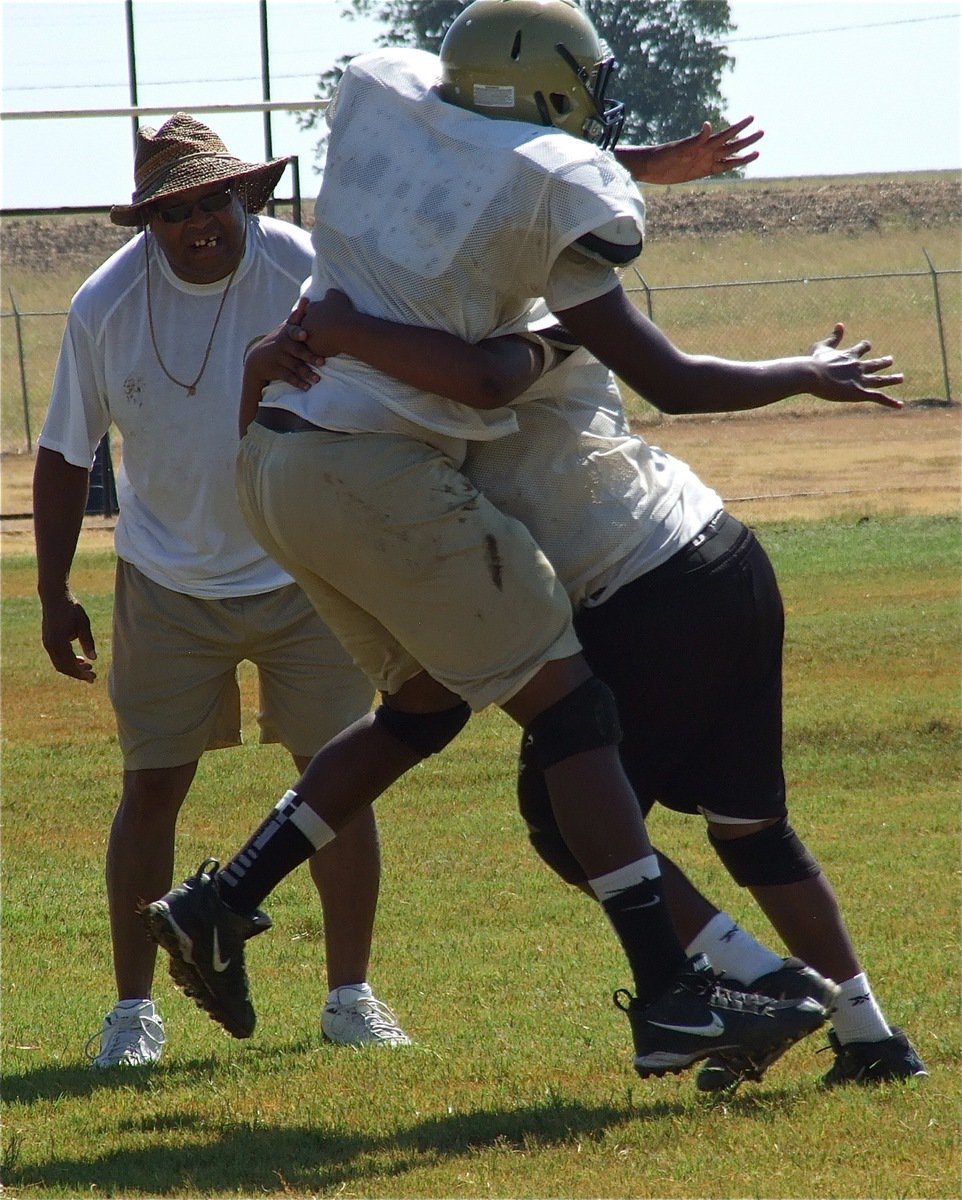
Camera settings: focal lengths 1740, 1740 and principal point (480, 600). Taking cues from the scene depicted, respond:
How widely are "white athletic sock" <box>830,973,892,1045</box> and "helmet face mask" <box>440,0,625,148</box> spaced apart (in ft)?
6.54

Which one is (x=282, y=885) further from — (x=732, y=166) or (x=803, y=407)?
(x=803, y=407)

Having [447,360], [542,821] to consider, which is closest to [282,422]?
[447,360]

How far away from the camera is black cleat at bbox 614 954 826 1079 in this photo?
3438mm

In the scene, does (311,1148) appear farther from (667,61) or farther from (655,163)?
(667,61)

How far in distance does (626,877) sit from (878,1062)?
0.89 m

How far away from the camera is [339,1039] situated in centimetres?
473

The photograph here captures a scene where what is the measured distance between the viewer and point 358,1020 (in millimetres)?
4734

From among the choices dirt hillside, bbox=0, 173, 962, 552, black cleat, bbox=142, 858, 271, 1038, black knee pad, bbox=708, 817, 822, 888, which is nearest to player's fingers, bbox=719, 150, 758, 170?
black knee pad, bbox=708, 817, 822, 888

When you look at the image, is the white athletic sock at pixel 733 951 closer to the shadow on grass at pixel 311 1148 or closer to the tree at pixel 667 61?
the shadow on grass at pixel 311 1148

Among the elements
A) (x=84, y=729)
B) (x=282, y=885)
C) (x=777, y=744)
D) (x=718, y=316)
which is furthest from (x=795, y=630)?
(x=718, y=316)

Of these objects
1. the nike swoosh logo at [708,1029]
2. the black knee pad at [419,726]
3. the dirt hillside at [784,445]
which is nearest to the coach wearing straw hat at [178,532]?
the black knee pad at [419,726]

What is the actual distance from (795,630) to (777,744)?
811cm

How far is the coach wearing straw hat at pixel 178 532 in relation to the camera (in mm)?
4973

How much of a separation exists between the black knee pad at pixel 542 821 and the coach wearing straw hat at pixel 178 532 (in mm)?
1211
